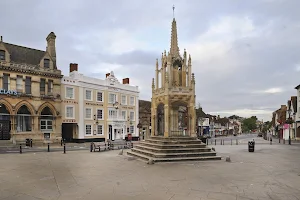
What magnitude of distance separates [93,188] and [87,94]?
30.3 meters

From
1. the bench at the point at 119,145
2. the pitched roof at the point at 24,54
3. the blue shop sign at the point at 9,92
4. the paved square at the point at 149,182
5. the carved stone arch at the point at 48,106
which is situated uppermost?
the pitched roof at the point at 24,54

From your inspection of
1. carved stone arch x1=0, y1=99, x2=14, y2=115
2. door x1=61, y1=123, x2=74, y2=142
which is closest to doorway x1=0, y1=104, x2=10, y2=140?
Result: carved stone arch x1=0, y1=99, x2=14, y2=115

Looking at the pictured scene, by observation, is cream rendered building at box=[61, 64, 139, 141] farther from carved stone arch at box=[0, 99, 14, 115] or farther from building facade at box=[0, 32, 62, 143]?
carved stone arch at box=[0, 99, 14, 115]

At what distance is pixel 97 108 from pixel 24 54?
13.0 m

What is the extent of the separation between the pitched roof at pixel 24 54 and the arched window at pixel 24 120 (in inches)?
248

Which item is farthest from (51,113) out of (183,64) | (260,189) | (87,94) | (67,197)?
(260,189)

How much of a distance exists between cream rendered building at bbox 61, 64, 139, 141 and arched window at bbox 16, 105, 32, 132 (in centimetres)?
472

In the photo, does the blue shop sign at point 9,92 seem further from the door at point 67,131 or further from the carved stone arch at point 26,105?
the door at point 67,131

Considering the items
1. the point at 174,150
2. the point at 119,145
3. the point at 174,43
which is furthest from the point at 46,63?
the point at 174,150

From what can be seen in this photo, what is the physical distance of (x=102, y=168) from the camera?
1385 centimetres

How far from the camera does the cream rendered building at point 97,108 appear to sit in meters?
36.5

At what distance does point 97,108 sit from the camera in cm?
3966

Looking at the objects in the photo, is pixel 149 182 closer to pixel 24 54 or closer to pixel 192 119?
pixel 192 119

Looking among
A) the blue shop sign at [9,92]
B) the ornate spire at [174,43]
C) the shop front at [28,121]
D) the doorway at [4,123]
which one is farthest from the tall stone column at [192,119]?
the doorway at [4,123]
